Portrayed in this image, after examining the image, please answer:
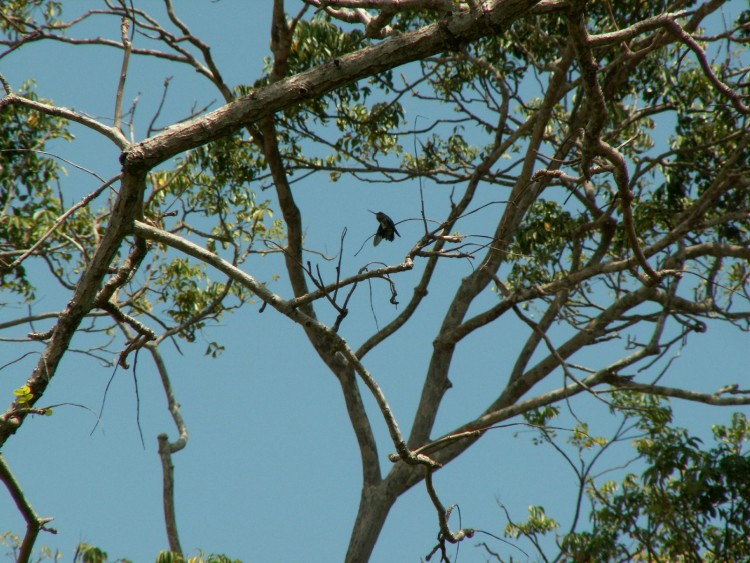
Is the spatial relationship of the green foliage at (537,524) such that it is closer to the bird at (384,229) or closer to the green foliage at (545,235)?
the green foliage at (545,235)

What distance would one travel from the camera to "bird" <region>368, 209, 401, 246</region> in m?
5.29

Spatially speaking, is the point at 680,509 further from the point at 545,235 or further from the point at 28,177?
the point at 28,177

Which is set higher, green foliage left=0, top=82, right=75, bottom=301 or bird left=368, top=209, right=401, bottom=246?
green foliage left=0, top=82, right=75, bottom=301

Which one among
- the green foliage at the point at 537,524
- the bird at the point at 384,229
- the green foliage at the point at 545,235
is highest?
the green foliage at the point at 545,235

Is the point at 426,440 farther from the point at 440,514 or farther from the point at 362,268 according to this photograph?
the point at 362,268

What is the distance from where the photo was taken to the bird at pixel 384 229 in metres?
5.29

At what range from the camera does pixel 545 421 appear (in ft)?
33.9

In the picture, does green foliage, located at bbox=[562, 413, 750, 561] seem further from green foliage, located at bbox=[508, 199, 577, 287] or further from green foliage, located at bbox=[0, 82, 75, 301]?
green foliage, located at bbox=[0, 82, 75, 301]

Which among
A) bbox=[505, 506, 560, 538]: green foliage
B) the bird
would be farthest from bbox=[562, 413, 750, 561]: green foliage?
the bird

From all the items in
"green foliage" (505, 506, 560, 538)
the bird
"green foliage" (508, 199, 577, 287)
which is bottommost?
the bird

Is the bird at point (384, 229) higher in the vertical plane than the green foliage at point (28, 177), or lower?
lower

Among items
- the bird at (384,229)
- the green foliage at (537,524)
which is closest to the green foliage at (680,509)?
the green foliage at (537,524)

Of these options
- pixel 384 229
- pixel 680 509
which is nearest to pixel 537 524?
pixel 680 509

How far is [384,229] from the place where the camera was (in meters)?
5.29
